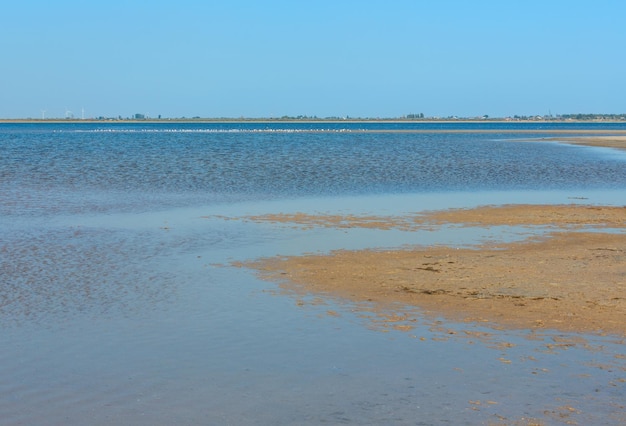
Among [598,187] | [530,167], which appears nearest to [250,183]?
[598,187]

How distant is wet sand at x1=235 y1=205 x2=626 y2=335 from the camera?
11.6 m

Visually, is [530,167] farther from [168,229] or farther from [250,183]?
[168,229]

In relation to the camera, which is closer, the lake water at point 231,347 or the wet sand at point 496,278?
the lake water at point 231,347

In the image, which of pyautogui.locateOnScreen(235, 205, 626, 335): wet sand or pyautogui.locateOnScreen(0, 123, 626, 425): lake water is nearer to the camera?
pyautogui.locateOnScreen(0, 123, 626, 425): lake water

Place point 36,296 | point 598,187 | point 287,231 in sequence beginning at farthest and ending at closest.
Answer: point 598,187, point 287,231, point 36,296

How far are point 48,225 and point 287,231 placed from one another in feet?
20.3

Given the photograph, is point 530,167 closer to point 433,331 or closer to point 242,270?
point 242,270

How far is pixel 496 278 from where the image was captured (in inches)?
555

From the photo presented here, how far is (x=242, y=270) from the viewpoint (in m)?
15.3

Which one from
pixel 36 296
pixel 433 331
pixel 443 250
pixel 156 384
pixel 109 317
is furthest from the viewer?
pixel 443 250

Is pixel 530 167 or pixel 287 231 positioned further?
pixel 530 167

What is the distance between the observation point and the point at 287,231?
20.6 m

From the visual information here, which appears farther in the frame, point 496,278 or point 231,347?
point 496,278

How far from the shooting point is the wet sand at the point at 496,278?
38.2 feet
